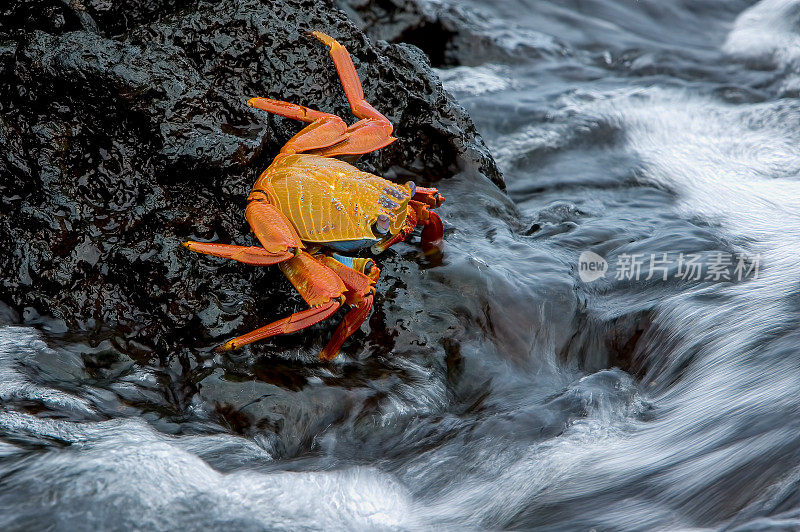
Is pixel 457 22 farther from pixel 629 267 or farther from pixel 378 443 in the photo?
pixel 378 443

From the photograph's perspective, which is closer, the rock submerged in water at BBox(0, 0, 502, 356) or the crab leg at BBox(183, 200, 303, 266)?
the crab leg at BBox(183, 200, 303, 266)

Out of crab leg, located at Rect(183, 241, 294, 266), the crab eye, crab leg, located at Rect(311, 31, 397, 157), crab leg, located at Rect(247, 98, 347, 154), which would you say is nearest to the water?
the crab eye

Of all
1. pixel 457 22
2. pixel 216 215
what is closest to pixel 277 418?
pixel 216 215

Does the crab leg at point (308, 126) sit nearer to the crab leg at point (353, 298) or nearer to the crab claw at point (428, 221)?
the crab claw at point (428, 221)

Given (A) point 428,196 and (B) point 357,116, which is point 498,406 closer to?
(A) point 428,196

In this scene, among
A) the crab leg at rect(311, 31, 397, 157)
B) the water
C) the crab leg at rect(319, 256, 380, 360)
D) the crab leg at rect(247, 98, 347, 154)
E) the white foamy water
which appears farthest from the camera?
the white foamy water

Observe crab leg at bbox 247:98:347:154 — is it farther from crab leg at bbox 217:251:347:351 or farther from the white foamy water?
the white foamy water
